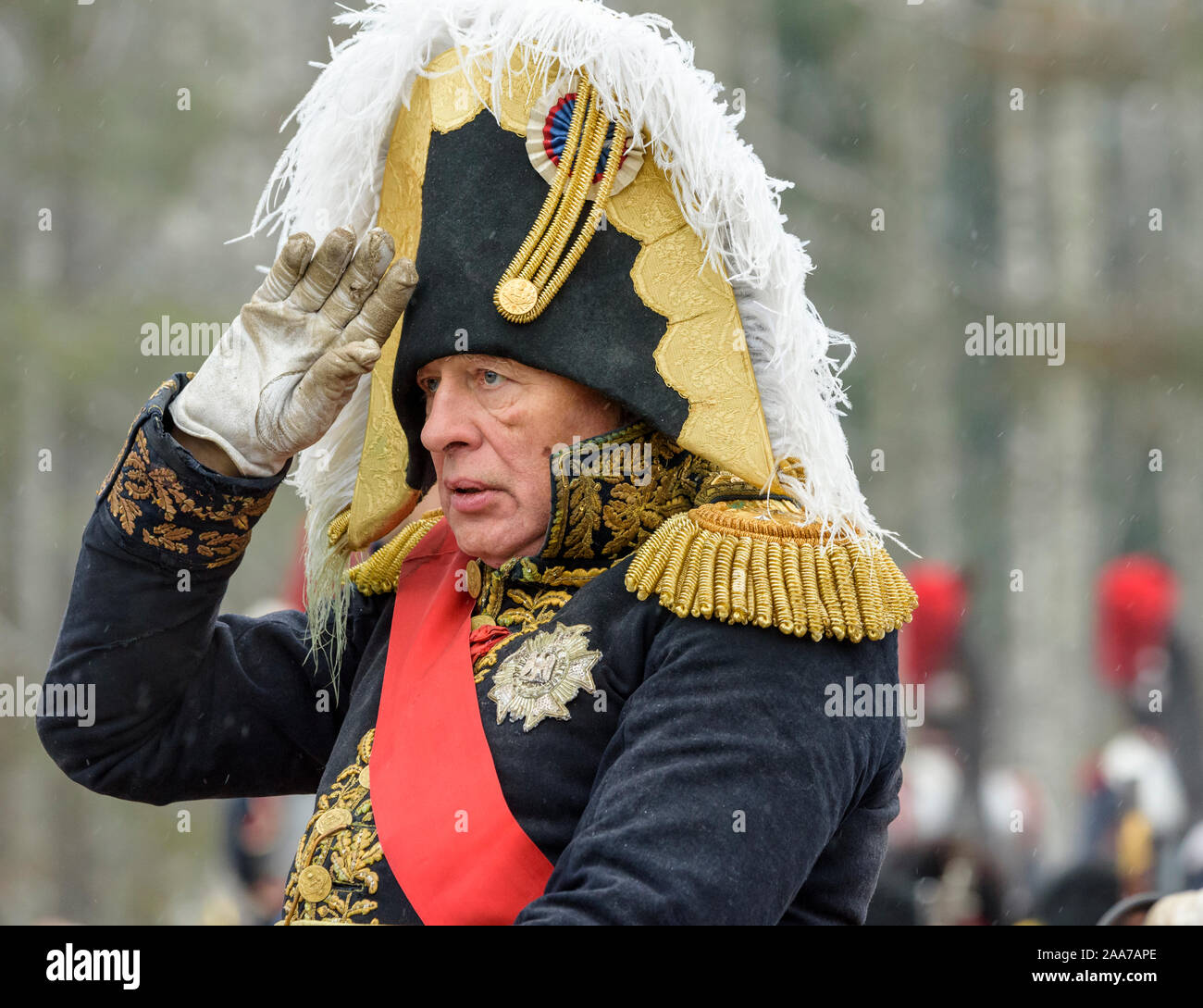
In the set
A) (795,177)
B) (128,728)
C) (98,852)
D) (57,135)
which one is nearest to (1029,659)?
(795,177)

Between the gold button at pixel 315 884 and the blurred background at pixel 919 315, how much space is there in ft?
18.4

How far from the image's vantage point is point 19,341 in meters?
11.9

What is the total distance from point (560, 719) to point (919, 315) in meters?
13.0

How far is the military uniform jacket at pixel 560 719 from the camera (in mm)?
2234

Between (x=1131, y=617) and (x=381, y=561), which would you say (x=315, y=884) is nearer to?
(x=381, y=561)

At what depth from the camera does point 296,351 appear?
271 cm

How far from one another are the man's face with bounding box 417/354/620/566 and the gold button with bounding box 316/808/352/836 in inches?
20.3

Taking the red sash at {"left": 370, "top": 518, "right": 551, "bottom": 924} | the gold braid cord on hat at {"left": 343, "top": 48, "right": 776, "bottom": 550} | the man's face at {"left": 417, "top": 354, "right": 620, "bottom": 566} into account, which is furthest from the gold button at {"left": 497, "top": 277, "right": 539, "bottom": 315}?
the red sash at {"left": 370, "top": 518, "right": 551, "bottom": 924}

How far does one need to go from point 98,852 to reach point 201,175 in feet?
19.1

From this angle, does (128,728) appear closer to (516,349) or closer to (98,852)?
(516,349)

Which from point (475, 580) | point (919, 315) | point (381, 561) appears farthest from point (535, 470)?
point (919, 315)

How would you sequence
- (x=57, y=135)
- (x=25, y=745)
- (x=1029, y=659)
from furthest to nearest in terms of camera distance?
(x=1029, y=659), (x=57, y=135), (x=25, y=745)

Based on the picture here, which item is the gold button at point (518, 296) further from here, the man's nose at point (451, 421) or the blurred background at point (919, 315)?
the blurred background at point (919, 315)

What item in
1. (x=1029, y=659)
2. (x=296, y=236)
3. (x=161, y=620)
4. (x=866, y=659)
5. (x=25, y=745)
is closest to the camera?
(x=866, y=659)
